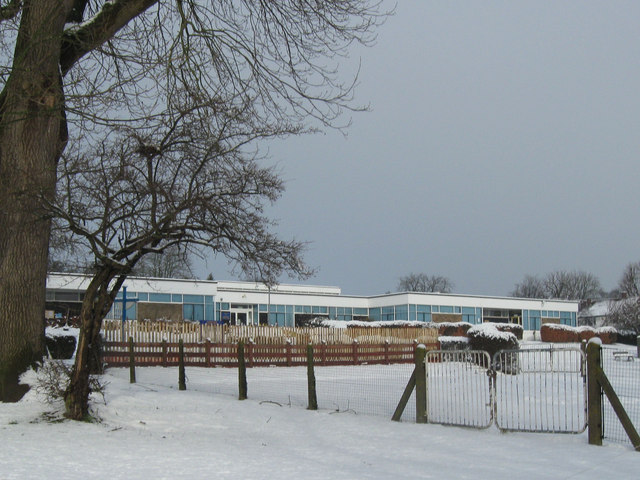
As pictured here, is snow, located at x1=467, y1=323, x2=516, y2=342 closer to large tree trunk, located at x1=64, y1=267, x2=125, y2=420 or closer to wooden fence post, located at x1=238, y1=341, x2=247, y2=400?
wooden fence post, located at x1=238, y1=341, x2=247, y2=400

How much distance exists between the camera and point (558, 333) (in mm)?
59094

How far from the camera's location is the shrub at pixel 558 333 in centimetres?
A: 5816

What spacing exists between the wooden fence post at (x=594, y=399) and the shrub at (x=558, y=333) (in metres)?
51.1

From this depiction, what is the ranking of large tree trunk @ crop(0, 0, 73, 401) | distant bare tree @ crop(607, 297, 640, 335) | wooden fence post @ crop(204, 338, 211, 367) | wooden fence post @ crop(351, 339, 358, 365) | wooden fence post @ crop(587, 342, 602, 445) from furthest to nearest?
distant bare tree @ crop(607, 297, 640, 335)
wooden fence post @ crop(351, 339, 358, 365)
wooden fence post @ crop(204, 338, 211, 367)
large tree trunk @ crop(0, 0, 73, 401)
wooden fence post @ crop(587, 342, 602, 445)

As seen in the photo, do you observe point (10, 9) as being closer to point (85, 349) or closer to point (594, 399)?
point (85, 349)

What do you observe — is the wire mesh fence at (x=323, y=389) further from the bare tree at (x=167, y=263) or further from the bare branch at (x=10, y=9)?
the bare branch at (x=10, y=9)

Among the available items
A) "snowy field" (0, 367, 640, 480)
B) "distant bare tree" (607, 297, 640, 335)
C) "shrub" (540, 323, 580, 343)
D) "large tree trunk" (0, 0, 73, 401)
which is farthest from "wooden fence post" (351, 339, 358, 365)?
"distant bare tree" (607, 297, 640, 335)

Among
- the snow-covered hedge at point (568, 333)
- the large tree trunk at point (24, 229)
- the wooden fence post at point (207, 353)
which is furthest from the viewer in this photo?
the snow-covered hedge at point (568, 333)

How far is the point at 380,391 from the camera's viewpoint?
1720 cm

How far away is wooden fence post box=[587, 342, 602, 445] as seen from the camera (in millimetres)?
9289

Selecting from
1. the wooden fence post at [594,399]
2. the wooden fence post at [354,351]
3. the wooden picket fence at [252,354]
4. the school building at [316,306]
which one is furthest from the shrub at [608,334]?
the wooden fence post at [594,399]

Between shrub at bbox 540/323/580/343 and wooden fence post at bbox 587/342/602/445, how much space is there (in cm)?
5111

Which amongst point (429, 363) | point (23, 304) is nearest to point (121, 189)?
point (23, 304)

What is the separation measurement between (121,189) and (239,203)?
6.13ft
